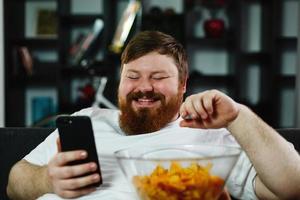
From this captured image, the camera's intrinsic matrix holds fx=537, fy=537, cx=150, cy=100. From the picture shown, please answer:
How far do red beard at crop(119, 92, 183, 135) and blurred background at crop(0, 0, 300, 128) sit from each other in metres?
2.97

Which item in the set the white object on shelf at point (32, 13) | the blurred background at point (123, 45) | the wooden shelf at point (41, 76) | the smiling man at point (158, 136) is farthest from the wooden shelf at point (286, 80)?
the smiling man at point (158, 136)

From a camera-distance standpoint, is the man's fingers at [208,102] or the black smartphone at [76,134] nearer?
the man's fingers at [208,102]

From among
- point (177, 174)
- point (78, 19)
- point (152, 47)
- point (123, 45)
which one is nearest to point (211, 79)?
point (123, 45)

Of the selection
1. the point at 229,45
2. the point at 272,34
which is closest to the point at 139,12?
the point at 229,45

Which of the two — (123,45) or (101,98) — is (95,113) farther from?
(123,45)

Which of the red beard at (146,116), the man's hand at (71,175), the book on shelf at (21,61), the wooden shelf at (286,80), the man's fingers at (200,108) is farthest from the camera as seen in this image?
the wooden shelf at (286,80)

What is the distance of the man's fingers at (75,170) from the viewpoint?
1.23 meters

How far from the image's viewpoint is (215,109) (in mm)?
1215

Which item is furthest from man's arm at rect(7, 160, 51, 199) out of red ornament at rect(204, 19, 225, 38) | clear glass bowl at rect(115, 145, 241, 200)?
red ornament at rect(204, 19, 225, 38)

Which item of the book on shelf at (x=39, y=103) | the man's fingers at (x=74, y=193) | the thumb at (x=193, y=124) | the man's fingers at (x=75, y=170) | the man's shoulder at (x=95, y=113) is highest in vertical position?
the thumb at (x=193, y=124)

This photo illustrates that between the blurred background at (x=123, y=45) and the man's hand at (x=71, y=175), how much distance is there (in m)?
3.33

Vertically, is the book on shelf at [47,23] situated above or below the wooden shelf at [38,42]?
above

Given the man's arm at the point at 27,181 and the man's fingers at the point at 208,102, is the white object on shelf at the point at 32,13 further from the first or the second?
the man's fingers at the point at 208,102

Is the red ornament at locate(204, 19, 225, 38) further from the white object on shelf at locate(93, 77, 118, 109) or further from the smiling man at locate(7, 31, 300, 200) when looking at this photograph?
the smiling man at locate(7, 31, 300, 200)
